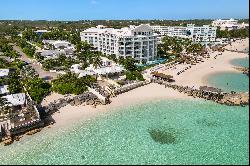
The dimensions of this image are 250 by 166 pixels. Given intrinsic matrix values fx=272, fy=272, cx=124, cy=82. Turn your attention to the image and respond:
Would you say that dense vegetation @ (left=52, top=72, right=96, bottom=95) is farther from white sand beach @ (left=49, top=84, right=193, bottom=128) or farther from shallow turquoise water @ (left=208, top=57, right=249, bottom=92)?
shallow turquoise water @ (left=208, top=57, right=249, bottom=92)

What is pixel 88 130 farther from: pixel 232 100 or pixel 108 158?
pixel 232 100

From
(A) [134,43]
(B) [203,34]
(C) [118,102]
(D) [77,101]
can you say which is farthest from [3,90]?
(B) [203,34]

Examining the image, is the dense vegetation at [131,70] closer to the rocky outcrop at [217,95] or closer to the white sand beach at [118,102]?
the white sand beach at [118,102]

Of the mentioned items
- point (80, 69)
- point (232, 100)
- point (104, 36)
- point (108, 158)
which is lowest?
point (108, 158)

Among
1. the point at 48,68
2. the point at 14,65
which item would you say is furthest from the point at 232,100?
the point at 14,65

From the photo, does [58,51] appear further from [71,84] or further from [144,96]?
[144,96]

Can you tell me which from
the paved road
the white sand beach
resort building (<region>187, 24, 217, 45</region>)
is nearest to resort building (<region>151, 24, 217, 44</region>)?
resort building (<region>187, 24, 217, 45</region>)
